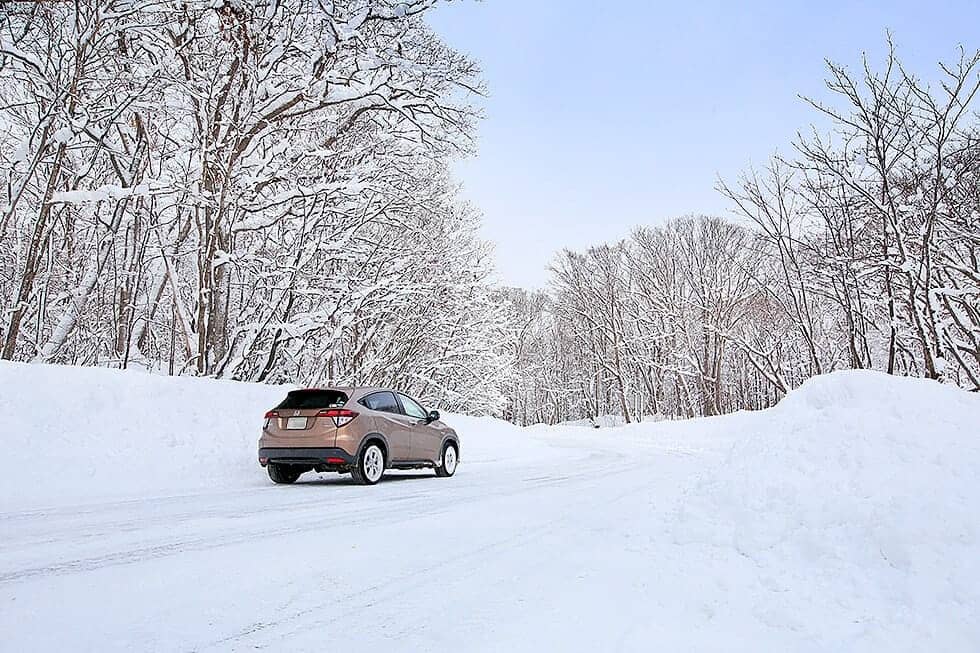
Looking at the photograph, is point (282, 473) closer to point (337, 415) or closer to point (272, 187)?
point (337, 415)

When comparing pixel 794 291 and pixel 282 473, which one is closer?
pixel 282 473

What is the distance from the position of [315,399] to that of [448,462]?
3.54 meters

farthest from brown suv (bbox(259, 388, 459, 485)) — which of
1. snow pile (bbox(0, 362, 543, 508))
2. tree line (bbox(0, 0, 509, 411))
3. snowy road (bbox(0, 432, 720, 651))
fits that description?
tree line (bbox(0, 0, 509, 411))

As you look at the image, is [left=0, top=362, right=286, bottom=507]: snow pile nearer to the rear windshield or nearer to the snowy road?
the rear windshield

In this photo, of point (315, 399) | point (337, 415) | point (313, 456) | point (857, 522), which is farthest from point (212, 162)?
point (857, 522)

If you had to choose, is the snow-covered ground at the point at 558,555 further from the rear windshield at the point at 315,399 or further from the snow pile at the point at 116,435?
the rear windshield at the point at 315,399

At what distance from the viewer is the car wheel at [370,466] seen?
10.4m

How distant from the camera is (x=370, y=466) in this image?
1068 cm

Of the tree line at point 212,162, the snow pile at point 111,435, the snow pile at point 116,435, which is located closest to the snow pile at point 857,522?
the snow pile at point 116,435

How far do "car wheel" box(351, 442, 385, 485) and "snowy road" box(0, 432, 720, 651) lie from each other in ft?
6.77

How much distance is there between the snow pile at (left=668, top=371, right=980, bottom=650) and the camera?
3.76 meters

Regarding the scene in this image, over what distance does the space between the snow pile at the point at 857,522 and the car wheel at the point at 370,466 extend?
5524 millimetres

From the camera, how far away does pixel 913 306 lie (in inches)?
607

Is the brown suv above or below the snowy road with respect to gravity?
above
